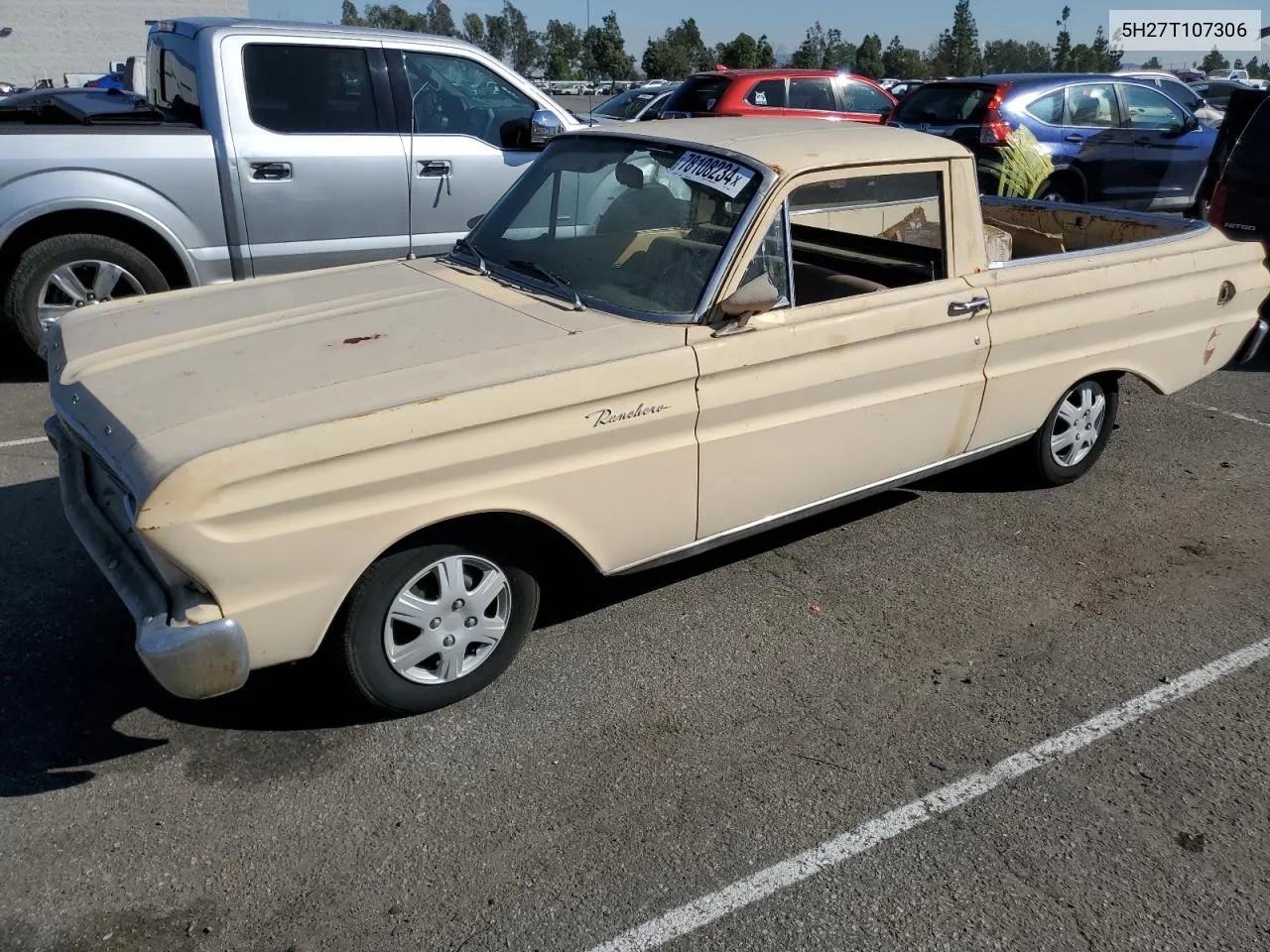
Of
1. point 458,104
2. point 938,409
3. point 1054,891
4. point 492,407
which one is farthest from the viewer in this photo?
point 458,104

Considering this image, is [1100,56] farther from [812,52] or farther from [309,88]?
[309,88]

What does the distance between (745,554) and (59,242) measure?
4326 mm

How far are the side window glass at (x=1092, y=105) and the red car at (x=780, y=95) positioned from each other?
251 centimetres

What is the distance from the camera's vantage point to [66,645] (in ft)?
12.2

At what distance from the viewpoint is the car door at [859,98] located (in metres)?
13.4

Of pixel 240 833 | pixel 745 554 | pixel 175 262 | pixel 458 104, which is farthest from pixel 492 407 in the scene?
pixel 458 104

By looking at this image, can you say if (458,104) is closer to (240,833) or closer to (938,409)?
(938,409)

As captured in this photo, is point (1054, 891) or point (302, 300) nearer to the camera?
point (1054, 891)

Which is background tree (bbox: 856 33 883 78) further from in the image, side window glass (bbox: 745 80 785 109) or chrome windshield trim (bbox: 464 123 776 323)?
chrome windshield trim (bbox: 464 123 776 323)

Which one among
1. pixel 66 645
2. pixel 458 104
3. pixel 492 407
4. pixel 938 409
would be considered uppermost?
pixel 458 104

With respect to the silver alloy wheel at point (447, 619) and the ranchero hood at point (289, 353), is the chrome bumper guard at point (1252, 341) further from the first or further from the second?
the silver alloy wheel at point (447, 619)

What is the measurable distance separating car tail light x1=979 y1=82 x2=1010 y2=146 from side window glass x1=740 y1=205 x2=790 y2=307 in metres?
7.53

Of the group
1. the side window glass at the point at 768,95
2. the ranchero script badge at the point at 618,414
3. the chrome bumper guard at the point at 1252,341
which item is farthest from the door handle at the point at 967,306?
the side window glass at the point at 768,95

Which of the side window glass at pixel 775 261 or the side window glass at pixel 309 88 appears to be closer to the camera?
the side window glass at pixel 775 261
